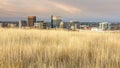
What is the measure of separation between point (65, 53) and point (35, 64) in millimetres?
1273

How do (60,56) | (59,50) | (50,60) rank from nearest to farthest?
(50,60), (60,56), (59,50)

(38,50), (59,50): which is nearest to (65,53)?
(59,50)

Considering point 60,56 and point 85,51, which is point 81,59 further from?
point 85,51

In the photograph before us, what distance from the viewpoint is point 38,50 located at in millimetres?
5691

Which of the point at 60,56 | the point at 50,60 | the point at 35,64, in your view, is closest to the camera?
the point at 35,64

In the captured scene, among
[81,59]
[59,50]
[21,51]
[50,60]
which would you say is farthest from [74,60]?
[21,51]

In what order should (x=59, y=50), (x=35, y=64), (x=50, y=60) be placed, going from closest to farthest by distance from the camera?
(x=35, y=64) < (x=50, y=60) < (x=59, y=50)

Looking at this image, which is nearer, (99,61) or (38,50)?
(99,61)

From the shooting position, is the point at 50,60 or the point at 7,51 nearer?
the point at 50,60

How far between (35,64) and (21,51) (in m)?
1.23

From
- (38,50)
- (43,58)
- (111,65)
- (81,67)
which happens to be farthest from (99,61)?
(38,50)

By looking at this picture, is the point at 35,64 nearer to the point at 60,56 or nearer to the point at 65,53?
the point at 60,56

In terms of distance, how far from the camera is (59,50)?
5668mm

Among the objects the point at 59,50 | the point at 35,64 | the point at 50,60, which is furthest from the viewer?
the point at 59,50
